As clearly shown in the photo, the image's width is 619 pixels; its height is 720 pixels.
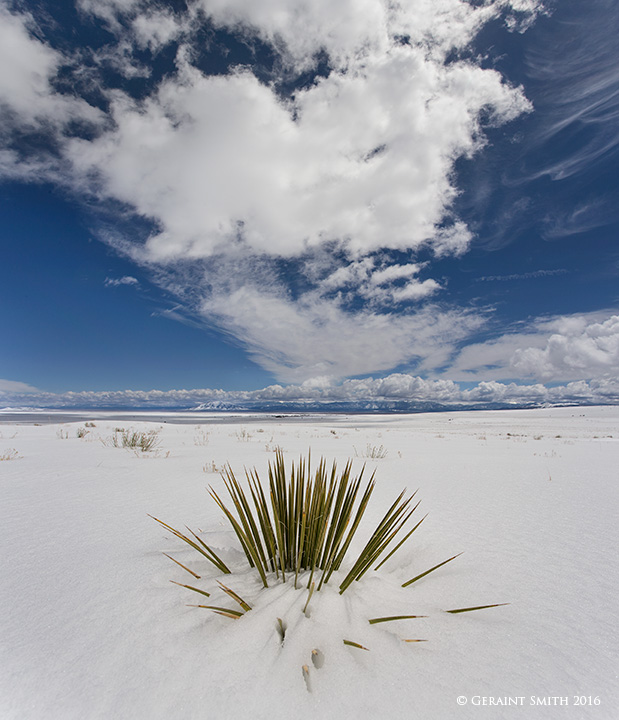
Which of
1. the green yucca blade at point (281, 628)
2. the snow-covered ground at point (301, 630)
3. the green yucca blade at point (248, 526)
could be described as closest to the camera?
the snow-covered ground at point (301, 630)

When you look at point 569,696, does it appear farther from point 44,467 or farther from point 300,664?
point 44,467

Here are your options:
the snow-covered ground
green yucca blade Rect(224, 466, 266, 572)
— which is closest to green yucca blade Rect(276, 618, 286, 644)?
the snow-covered ground

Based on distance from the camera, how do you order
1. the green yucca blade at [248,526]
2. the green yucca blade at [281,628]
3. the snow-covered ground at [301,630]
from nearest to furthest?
the snow-covered ground at [301,630], the green yucca blade at [281,628], the green yucca blade at [248,526]

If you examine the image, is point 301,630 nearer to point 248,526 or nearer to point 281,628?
point 281,628

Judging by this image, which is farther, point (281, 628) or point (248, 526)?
point (248, 526)

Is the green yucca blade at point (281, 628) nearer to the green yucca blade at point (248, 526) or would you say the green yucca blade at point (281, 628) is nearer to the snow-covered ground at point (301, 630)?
the snow-covered ground at point (301, 630)

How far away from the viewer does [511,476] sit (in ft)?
15.4

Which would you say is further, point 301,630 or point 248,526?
point 248,526

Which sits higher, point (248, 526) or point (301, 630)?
point (248, 526)

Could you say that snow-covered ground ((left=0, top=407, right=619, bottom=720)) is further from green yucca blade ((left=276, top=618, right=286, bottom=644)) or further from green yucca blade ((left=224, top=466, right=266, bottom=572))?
green yucca blade ((left=224, top=466, right=266, bottom=572))

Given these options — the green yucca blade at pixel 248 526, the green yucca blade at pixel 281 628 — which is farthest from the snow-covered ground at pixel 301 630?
the green yucca blade at pixel 248 526

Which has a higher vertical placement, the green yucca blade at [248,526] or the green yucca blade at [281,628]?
the green yucca blade at [248,526]

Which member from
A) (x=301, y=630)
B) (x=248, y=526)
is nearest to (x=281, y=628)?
(x=301, y=630)

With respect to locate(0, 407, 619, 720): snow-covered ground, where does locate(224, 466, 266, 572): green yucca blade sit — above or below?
above
